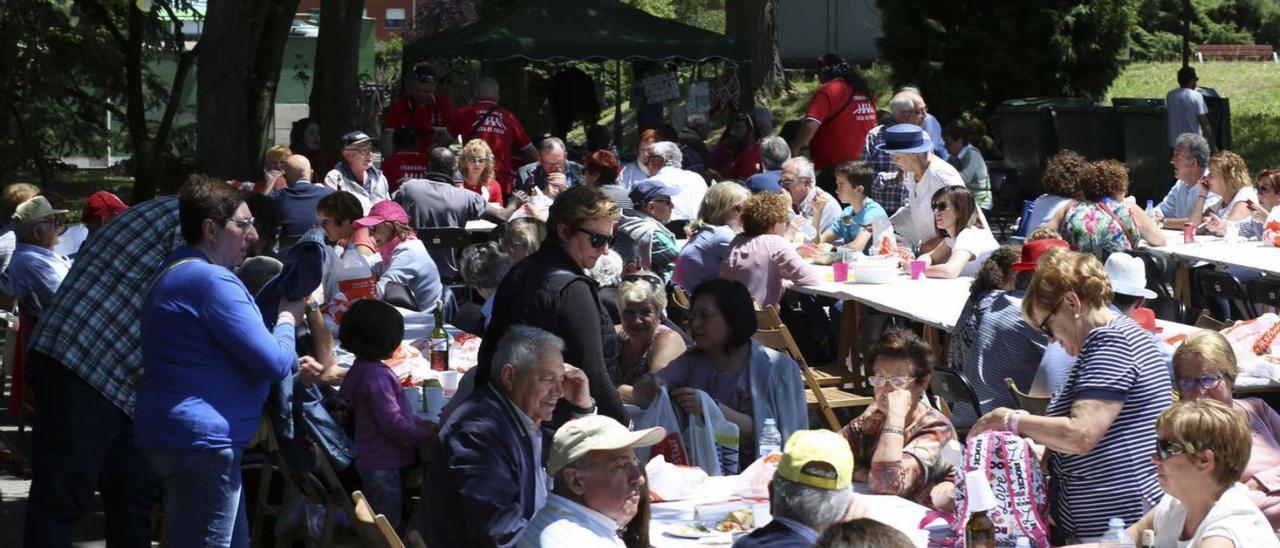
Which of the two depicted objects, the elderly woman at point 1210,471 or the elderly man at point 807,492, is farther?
the elderly woman at point 1210,471

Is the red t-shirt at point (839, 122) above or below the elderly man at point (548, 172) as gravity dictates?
above

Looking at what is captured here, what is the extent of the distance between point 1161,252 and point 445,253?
15.5ft

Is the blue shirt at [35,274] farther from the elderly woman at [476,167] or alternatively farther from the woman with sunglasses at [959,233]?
the woman with sunglasses at [959,233]

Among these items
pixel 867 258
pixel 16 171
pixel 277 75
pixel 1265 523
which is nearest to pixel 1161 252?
pixel 867 258

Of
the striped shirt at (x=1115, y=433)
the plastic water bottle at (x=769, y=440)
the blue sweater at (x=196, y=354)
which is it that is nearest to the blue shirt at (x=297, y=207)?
the plastic water bottle at (x=769, y=440)

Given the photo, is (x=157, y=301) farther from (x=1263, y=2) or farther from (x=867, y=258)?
(x=1263, y=2)

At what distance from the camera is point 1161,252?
10758 millimetres

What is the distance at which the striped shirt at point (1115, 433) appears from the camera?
15.9 feet

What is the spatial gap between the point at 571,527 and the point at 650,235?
20.4 ft

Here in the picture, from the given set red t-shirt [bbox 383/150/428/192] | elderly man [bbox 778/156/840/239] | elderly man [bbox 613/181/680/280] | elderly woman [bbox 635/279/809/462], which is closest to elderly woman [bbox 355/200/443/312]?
elderly man [bbox 613/181/680/280]

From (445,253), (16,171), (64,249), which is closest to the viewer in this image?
(64,249)

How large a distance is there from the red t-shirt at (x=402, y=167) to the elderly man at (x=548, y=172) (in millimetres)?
920

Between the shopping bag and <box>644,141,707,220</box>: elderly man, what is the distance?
627 cm

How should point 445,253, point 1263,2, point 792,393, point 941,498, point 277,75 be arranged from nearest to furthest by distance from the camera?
1. point 941,498
2. point 792,393
3. point 445,253
4. point 277,75
5. point 1263,2
